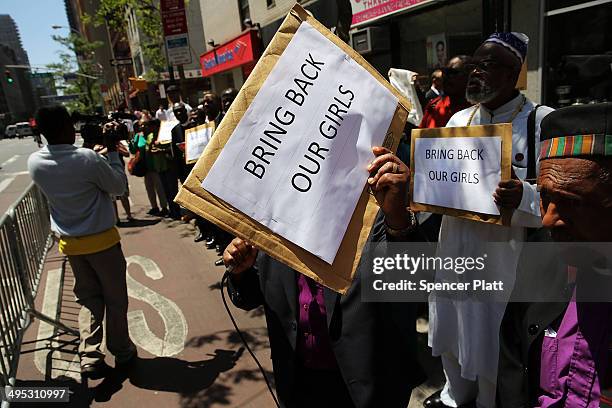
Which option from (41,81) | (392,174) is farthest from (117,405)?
(41,81)

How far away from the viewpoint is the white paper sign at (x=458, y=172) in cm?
196

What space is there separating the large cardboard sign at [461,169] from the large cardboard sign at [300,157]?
0.96 meters

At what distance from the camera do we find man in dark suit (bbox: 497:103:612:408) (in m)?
1.09

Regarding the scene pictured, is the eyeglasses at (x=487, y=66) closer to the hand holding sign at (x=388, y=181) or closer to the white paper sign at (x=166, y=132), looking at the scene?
the hand holding sign at (x=388, y=181)

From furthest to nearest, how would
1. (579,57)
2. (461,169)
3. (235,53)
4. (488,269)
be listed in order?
(235,53), (579,57), (488,269), (461,169)

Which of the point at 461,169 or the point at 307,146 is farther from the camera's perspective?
the point at 461,169

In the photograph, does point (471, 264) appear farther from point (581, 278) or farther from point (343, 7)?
point (343, 7)

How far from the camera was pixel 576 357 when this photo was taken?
1152 millimetres

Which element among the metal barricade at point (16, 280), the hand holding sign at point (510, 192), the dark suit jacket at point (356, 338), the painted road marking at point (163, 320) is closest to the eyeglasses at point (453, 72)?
the hand holding sign at point (510, 192)

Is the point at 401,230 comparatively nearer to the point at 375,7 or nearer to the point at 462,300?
the point at 462,300

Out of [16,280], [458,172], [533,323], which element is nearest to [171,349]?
[16,280]

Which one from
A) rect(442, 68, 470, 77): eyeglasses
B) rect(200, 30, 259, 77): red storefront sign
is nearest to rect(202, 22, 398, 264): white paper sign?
rect(442, 68, 470, 77): eyeglasses

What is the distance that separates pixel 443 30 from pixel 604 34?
312cm

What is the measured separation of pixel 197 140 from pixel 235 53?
12.2 m
